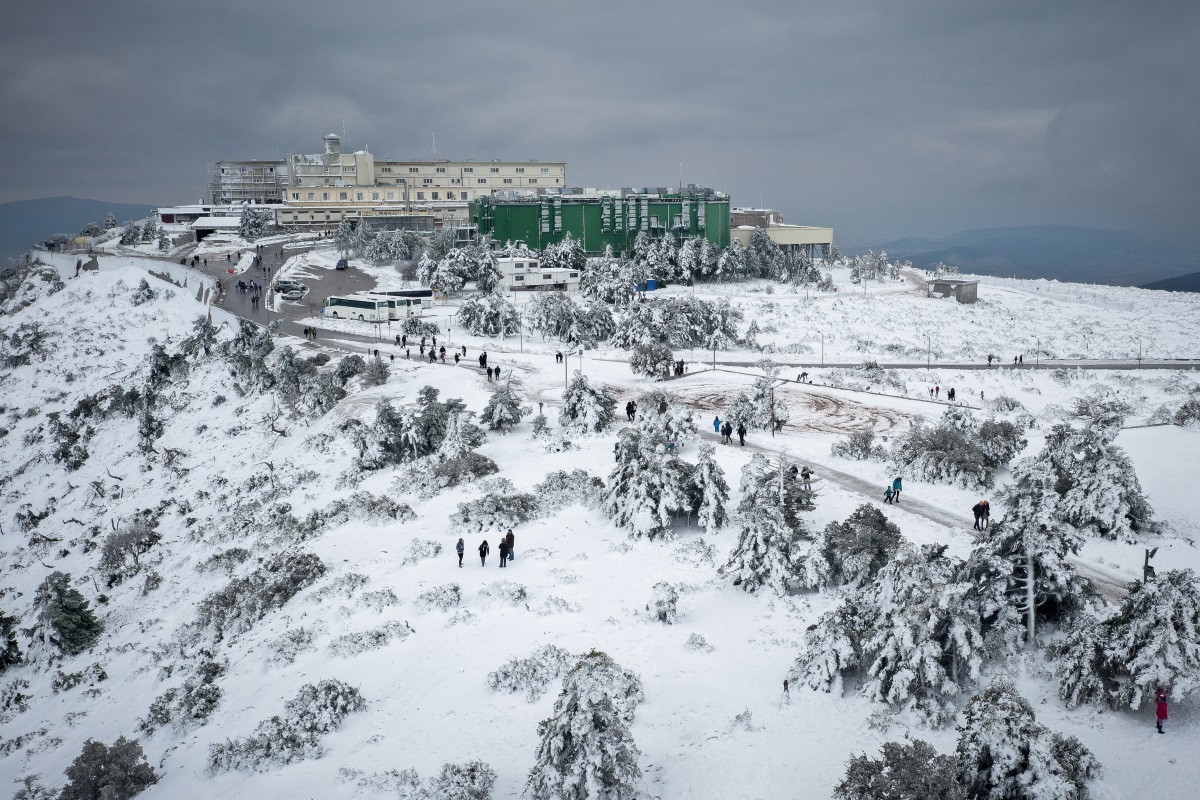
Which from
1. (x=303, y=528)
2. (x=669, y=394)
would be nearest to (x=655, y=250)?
(x=669, y=394)

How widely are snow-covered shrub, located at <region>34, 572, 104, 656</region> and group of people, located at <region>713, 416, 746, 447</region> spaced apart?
21365 millimetres

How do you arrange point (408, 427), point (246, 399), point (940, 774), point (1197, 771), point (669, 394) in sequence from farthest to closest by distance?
point (246, 399), point (669, 394), point (408, 427), point (1197, 771), point (940, 774)

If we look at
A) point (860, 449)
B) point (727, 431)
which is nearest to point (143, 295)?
point (727, 431)

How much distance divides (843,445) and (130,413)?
3762 centimetres

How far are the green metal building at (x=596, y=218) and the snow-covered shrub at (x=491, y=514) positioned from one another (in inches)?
2248

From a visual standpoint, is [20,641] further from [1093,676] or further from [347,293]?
[347,293]

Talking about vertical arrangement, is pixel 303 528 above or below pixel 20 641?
above

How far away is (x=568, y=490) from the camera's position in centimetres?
2475

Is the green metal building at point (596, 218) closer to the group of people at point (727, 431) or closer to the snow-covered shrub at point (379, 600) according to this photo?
the group of people at point (727, 431)

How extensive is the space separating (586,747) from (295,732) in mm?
6085

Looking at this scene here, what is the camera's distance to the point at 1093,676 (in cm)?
1289

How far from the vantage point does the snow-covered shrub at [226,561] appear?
2373 centimetres

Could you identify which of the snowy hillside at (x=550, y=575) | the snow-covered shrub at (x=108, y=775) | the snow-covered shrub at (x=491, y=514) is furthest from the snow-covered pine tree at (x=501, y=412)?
the snow-covered shrub at (x=108, y=775)

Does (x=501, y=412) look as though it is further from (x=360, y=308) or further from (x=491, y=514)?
(x=360, y=308)
